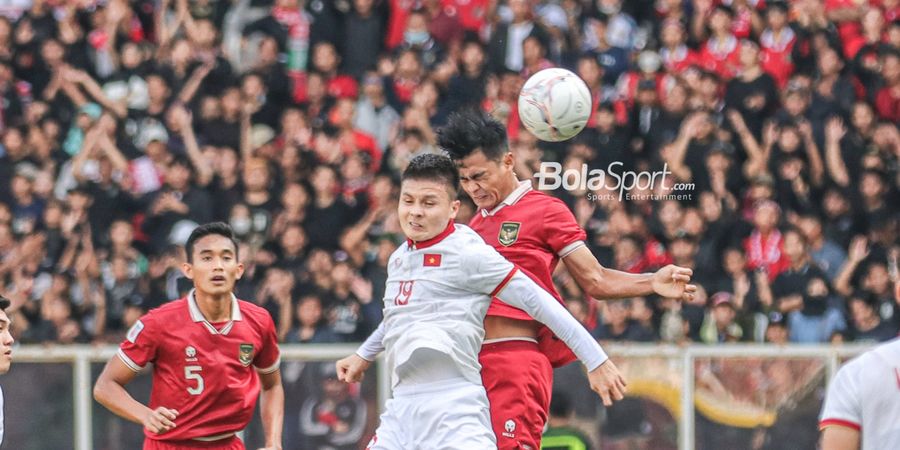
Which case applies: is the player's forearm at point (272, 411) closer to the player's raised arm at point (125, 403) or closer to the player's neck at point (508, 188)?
the player's raised arm at point (125, 403)

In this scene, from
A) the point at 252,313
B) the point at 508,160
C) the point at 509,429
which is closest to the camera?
the point at 509,429

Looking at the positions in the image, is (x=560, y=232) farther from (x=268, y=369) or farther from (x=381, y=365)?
(x=381, y=365)

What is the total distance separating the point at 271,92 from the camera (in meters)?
13.1

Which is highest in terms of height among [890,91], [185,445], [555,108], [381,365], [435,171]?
[890,91]

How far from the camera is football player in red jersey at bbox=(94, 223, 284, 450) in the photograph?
7.97 metres

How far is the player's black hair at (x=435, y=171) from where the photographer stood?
21.8 feet

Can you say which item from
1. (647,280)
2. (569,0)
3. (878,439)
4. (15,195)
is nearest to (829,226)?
(569,0)

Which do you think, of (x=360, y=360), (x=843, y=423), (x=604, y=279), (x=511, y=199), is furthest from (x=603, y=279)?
(x=843, y=423)

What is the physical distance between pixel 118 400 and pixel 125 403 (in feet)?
0.27

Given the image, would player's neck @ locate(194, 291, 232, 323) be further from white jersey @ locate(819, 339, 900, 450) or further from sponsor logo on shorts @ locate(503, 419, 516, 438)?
white jersey @ locate(819, 339, 900, 450)

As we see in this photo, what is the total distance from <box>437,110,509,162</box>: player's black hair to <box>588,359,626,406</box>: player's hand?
1.33 m

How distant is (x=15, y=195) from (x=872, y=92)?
23.8 feet

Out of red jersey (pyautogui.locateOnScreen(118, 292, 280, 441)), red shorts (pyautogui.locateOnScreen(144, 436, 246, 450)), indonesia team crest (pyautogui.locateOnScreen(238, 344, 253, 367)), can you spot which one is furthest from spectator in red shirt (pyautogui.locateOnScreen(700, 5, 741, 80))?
red shorts (pyautogui.locateOnScreen(144, 436, 246, 450))

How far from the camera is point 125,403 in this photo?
7.76 meters
